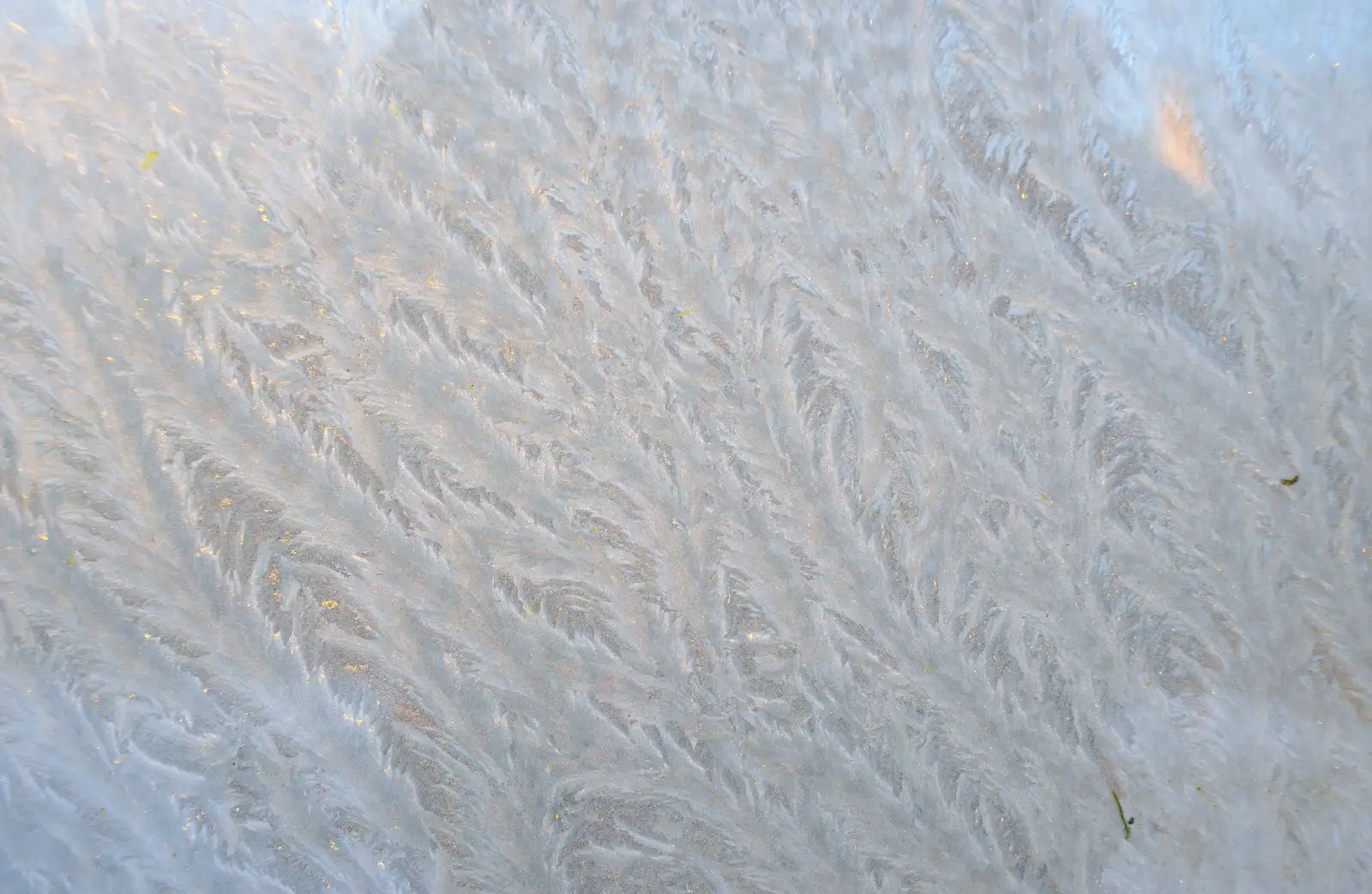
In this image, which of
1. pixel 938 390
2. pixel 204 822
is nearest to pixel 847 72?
pixel 938 390

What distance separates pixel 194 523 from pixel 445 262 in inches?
9.1

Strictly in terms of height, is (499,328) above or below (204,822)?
above

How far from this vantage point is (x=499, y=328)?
1.87ft

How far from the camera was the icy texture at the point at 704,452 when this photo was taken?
1.79 feet

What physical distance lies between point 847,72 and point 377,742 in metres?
0.55

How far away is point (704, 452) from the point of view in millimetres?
581

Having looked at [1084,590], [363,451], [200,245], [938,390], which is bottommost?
[1084,590]

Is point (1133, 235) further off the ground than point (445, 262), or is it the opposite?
point (445, 262)

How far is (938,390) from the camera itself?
0.59 meters

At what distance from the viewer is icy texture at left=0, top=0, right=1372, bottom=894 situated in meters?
0.55

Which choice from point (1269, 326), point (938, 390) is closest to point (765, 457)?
point (938, 390)

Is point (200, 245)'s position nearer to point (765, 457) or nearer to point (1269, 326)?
point (765, 457)

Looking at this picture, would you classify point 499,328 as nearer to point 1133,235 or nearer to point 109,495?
point 109,495

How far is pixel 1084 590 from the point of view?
1.93 ft
